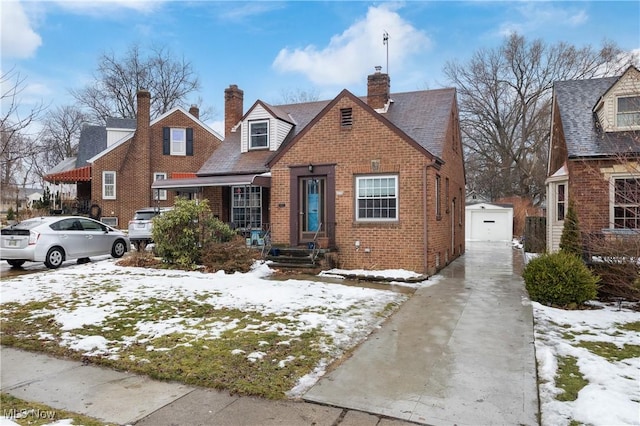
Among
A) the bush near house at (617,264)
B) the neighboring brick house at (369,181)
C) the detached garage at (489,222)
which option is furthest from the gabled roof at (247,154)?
the detached garage at (489,222)

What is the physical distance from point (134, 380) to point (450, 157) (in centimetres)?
1331

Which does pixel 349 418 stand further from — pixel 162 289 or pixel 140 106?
pixel 140 106

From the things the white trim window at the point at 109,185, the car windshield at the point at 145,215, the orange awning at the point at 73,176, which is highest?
the orange awning at the point at 73,176

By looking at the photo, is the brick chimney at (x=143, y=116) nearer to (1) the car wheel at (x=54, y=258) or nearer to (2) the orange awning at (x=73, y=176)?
(2) the orange awning at (x=73, y=176)

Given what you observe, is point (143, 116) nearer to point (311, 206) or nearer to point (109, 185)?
point (109, 185)

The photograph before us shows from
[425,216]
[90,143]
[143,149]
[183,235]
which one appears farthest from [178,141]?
[425,216]

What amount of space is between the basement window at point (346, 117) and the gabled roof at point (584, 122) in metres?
6.75

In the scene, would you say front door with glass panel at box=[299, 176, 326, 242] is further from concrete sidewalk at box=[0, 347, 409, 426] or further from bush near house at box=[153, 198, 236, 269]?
concrete sidewalk at box=[0, 347, 409, 426]

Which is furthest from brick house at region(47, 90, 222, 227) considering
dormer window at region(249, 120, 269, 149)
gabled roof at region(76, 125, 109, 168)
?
dormer window at region(249, 120, 269, 149)

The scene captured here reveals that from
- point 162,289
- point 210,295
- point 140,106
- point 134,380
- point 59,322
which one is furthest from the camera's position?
point 140,106

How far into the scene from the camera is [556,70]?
3453 centimetres

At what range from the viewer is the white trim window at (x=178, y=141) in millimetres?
25938

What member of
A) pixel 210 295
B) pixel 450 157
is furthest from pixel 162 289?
pixel 450 157

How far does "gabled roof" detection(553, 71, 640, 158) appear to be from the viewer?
503 inches
